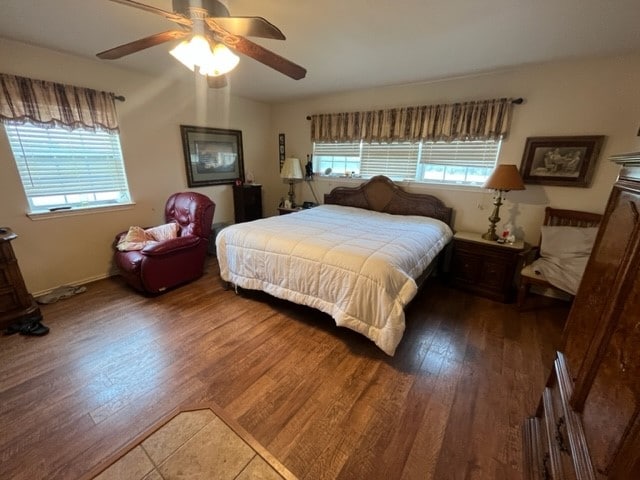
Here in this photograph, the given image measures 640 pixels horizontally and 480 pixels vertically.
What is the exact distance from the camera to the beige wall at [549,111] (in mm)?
2439

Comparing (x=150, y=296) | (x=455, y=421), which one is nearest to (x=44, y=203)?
(x=150, y=296)

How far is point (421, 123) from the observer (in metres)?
3.41

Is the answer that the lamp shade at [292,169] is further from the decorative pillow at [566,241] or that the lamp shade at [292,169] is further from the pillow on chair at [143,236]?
the decorative pillow at [566,241]

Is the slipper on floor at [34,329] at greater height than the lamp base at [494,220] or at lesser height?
lesser

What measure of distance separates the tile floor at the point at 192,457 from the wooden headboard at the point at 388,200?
313cm

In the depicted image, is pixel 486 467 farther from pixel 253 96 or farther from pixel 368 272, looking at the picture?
pixel 253 96

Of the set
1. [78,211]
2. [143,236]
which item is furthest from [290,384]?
[78,211]

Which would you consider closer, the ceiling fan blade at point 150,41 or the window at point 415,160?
the ceiling fan blade at point 150,41

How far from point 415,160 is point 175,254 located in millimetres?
3237

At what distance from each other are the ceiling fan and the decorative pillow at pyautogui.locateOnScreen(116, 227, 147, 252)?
1847 mm

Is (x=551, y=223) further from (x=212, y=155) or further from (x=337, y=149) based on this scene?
(x=212, y=155)

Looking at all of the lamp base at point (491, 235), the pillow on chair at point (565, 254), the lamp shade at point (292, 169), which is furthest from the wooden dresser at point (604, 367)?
the lamp shade at point (292, 169)

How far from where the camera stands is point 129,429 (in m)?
1.48

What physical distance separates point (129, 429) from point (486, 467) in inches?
74.5
